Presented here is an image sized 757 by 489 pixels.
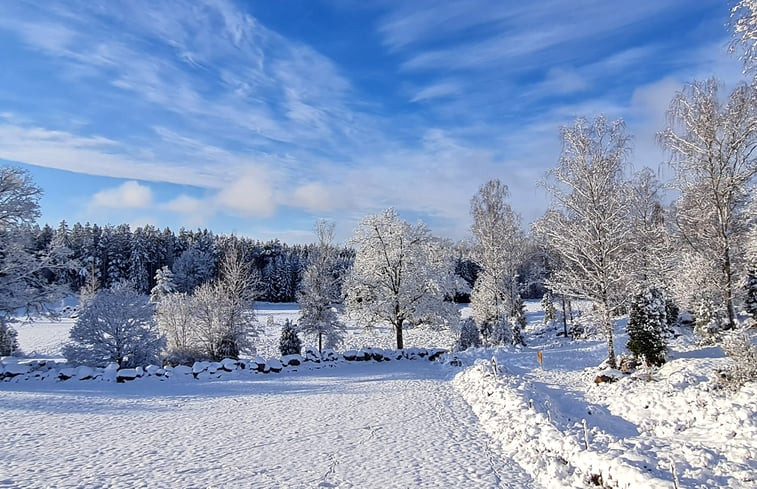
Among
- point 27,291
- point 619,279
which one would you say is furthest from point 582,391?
point 27,291

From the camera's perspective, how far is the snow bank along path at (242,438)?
6648mm

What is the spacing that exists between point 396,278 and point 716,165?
14.9 m

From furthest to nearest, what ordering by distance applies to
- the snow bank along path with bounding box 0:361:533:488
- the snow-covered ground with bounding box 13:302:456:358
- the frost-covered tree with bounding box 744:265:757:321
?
the snow-covered ground with bounding box 13:302:456:358 < the frost-covered tree with bounding box 744:265:757:321 < the snow bank along path with bounding box 0:361:533:488

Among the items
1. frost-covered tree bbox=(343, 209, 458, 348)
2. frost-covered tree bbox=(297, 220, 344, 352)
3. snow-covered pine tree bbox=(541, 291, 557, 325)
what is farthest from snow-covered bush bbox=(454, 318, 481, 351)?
snow-covered pine tree bbox=(541, 291, 557, 325)

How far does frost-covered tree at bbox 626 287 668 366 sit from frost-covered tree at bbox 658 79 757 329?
2214 mm

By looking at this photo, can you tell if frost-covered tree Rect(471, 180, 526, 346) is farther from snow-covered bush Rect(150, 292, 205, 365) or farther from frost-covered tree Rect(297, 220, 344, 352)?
snow-covered bush Rect(150, 292, 205, 365)

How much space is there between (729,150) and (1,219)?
973 inches

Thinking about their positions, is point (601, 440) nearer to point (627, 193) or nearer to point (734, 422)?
point (734, 422)

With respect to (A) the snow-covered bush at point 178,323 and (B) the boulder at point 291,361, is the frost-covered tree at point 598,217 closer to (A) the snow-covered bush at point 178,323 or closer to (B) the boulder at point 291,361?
(B) the boulder at point 291,361

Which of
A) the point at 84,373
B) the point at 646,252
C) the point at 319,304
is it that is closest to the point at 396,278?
the point at 319,304

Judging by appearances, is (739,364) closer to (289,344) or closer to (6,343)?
(289,344)

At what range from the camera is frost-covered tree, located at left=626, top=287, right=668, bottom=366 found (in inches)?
520

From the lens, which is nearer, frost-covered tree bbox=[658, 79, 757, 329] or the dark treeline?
frost-covered tree bbox=[658, 79, 757, 329]

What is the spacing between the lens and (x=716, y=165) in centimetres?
1425
